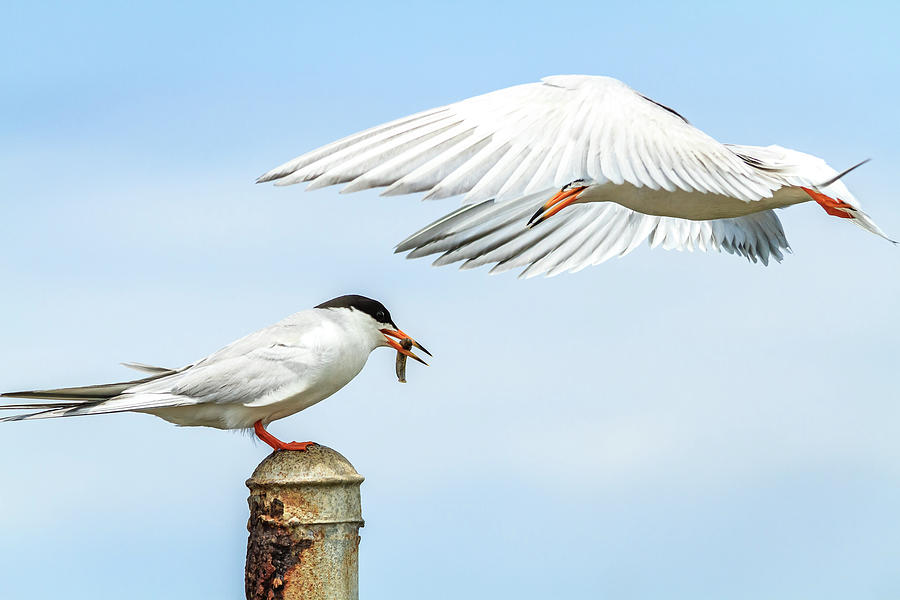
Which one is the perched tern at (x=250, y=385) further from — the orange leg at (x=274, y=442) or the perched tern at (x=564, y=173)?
the perched tern at (x=564, y=173)

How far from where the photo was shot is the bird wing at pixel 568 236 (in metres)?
6.92

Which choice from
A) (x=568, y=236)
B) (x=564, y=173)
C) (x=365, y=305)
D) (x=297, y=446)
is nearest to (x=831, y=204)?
(x=568, y=236)

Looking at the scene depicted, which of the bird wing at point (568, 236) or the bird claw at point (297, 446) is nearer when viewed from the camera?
the bird claw at point (297, 446)

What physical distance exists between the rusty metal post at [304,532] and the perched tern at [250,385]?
25 centimetres

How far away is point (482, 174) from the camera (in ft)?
15.5

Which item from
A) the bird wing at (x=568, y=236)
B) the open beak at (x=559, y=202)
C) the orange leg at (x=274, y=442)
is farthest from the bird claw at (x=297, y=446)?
the open beak at (x=559, y=202)

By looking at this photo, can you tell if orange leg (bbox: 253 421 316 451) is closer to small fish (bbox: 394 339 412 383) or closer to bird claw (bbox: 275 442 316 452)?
bird claw (bbox: 275 442 316 452)

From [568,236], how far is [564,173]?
319 centimetres

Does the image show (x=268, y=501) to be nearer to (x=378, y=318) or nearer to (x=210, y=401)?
(x=210, y=401)

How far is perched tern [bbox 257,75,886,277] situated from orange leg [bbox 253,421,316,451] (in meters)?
1.26

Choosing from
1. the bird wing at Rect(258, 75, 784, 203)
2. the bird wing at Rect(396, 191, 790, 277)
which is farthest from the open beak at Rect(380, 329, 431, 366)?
the bird wing at Rect(258, 75, 784, 203)

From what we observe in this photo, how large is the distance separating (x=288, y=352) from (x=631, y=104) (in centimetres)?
223

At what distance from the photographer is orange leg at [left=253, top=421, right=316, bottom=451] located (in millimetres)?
5988

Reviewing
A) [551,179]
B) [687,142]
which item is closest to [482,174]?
[551,179]
